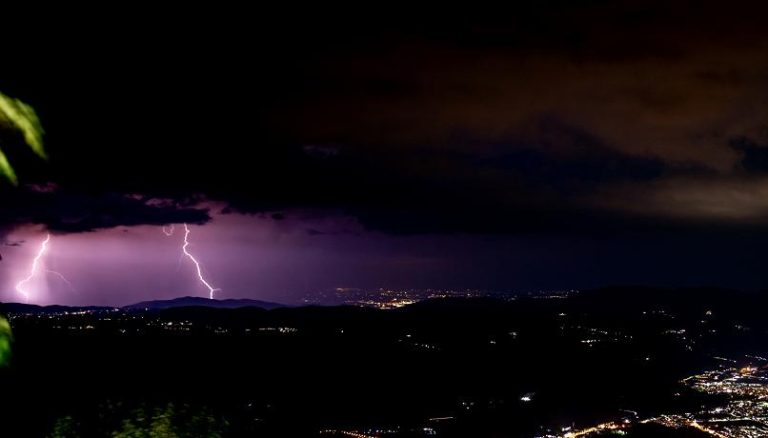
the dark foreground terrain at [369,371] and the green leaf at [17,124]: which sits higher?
the green leaf at [17,124]

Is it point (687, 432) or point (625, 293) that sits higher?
point (625, 293)

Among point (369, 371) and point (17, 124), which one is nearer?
point (17, 124)

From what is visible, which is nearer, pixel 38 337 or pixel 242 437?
pixel 242 437

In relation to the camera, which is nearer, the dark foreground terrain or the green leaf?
the green leaf

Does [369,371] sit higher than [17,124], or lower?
lower

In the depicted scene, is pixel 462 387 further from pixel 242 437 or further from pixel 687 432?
pixel 242 437

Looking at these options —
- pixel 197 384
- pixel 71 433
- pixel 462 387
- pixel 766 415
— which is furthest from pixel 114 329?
pixel 766 415

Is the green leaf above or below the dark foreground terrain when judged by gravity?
above

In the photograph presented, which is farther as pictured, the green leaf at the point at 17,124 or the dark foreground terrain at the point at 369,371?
the dark foreground terrain at the point at 369,371
